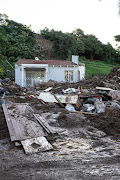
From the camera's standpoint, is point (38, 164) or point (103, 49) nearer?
point (38, 164)

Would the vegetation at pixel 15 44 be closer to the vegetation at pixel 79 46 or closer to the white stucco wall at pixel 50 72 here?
the vegetation at pixel 79 46

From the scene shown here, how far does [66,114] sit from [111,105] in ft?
8.89

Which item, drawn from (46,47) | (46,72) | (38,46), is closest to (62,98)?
(46,72)

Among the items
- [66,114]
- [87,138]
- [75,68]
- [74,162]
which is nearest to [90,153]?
[74,162]

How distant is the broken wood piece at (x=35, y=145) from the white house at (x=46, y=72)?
1599 cm

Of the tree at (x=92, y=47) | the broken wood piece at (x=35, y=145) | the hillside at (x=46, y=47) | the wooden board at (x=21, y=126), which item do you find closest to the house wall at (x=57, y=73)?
the wooden board at (x=21, y=126)

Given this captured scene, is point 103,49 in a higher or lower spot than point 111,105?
higher

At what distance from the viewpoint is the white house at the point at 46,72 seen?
67.9 ft

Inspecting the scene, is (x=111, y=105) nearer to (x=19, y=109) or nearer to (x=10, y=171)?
(x=19, y=109)

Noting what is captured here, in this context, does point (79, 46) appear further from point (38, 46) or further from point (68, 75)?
point (68, 75)

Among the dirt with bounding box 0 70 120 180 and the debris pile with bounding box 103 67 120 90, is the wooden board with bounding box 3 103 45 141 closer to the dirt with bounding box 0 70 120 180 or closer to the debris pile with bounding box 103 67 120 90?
the dirt with bounding box 0 70 120 180

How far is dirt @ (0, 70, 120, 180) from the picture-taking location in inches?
123

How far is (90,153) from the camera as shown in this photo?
14.0 feet

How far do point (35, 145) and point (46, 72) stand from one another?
16.3m
